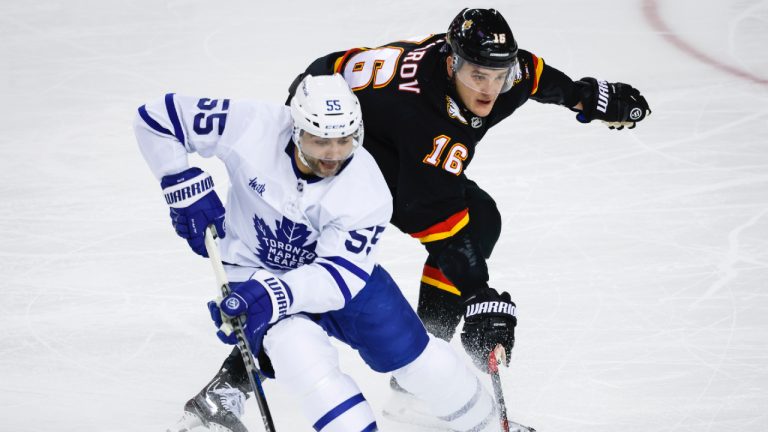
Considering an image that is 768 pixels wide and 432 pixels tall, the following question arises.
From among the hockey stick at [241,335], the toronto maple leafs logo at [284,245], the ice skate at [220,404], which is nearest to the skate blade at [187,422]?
the ice skate at [220,404]

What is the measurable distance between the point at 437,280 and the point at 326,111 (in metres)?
1.05

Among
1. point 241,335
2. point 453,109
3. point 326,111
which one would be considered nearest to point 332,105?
point 326,111

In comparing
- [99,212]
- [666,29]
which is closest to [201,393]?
[99,212]

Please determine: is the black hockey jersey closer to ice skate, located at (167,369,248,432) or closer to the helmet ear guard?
the helmet ear guard

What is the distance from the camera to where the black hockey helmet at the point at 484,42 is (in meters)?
3.06

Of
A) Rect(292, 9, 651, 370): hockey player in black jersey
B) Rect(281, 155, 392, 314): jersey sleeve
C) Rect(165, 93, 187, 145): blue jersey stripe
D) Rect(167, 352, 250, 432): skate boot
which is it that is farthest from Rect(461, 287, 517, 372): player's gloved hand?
Rect(165, 93, 187, 145): blue jersey stripe

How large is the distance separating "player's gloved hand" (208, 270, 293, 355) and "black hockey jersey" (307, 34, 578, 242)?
610 millimetres

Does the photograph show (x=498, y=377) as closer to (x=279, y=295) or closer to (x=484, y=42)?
(x=279, y=295)

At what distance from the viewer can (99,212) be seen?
4.57 metres

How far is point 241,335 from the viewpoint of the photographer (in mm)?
2787

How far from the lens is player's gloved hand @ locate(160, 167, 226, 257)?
2.94 meters

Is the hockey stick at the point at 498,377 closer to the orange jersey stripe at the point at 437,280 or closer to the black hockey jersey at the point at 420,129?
the black hockey jersey at the point at 420,129

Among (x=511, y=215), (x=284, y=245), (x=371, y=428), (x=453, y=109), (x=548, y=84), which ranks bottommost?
(x=371, y=428)

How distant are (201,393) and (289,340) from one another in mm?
696
